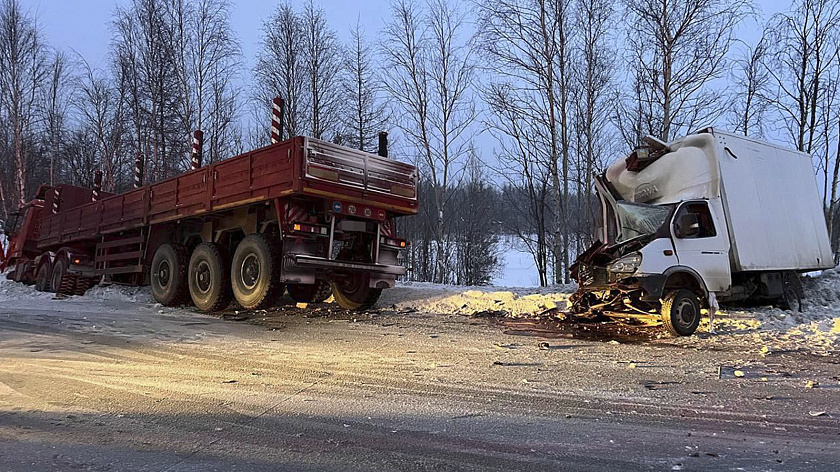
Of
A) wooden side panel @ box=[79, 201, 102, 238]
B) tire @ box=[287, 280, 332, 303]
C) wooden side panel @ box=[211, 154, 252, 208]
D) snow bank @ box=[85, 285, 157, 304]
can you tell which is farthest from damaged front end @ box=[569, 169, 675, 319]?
wooden side panel @ box=[79, 201, 102, 238]

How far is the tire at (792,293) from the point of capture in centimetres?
994

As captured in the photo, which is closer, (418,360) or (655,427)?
(655,427)

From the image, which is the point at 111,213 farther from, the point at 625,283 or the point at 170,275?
the point at 625,283

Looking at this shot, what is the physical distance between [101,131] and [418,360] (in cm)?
2906

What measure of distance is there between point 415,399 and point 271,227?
22.6 ft

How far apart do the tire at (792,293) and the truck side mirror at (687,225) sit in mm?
3212

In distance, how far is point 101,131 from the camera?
28.5 m

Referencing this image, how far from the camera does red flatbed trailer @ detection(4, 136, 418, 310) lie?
932 cm

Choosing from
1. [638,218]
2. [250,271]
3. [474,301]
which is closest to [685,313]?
[638,218]

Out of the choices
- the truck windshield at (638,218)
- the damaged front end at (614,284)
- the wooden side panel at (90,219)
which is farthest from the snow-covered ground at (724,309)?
the truck windshield at (638,218)

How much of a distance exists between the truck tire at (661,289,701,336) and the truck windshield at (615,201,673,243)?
41.6 inches

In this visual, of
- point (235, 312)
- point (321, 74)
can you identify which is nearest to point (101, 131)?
point (321, 74)

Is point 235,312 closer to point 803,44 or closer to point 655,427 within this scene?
point 655,427

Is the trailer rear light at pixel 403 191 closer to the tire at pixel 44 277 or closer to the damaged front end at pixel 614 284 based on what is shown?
the damaged front end at pixel 614 284
